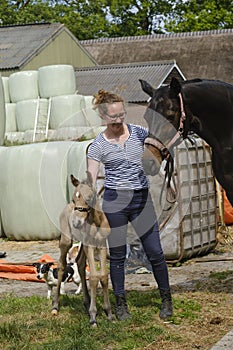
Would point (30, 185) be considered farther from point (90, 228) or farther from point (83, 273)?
point (90, 228)

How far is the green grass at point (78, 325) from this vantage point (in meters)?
5.90

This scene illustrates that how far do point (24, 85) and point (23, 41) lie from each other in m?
11.2

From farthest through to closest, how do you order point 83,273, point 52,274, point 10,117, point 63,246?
point 10,117
point 52,274
point 83,273
point 63,246

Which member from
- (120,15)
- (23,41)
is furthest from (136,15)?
(23,41)

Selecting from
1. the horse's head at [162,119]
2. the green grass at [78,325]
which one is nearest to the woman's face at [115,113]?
the horse's head at [162,119]

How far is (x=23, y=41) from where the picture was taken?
36.1 m

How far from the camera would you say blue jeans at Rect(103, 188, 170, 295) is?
6.53 meters

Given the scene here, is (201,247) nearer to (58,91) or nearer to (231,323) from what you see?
(231,323)

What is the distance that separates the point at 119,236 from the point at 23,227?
6.30 metres

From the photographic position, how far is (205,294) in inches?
305

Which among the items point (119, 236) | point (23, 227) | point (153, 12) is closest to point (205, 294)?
point (119, 236)

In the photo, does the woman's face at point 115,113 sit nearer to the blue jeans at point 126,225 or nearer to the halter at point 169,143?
the halter at point 169,143

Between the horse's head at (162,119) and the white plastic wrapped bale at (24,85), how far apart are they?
1935cm

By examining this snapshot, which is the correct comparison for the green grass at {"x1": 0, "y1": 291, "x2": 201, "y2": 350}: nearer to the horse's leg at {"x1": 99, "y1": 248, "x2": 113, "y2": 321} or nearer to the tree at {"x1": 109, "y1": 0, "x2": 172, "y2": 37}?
the horse's leg at {"x1": 99, "y1": 248, "x2": 113, "y2": 321}
